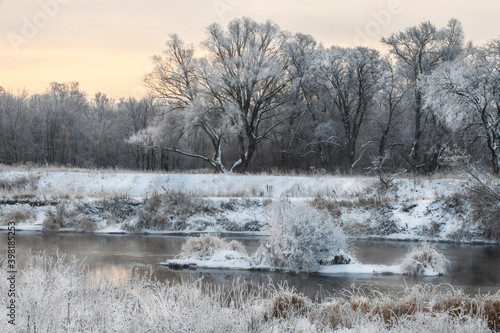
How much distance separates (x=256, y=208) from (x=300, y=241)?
9.63 m

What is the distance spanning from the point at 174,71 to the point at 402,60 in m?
19.4

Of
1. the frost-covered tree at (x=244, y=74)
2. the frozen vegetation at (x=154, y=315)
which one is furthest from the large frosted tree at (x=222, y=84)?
the frozen vegetation at (x=154, y=315)

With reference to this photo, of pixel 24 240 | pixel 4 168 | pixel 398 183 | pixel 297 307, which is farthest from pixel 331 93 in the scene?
pixel 297 307

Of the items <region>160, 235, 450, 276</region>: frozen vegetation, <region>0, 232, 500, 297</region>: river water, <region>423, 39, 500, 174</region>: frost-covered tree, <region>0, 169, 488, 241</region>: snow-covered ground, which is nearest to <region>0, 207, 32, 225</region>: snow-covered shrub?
<region>0, 169, 488, 241</region>: snow-covered ground

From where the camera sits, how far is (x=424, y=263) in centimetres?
1298

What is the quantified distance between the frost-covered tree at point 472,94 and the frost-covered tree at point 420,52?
891cm

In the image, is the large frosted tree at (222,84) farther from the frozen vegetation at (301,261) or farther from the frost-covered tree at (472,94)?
the frozen vegetation at (301,261)

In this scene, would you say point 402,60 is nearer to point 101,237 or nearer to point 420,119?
point 420,119

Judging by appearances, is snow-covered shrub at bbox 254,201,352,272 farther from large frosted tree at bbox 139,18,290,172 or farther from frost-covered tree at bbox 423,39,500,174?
large frosted tree at bbox 139,18,290,172

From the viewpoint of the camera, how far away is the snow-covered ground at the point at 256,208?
67.8ft

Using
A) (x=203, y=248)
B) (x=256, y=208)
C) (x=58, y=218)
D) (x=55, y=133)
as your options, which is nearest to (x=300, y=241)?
(x=203, y=248)

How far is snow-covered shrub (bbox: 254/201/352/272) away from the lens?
13.2m

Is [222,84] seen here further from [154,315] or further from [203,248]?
[154,315]

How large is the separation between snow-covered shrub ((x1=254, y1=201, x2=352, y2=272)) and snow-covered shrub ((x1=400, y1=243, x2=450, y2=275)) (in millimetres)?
1695
